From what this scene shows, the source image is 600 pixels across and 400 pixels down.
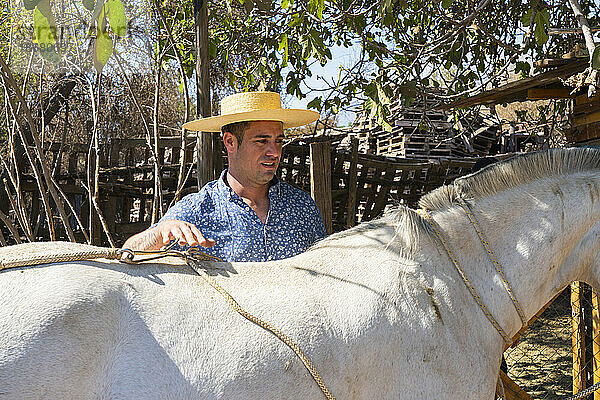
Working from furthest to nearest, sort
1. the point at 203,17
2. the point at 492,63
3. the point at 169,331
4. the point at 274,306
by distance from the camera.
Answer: the point at 492,63 → the point at 203,17 → the point at 274,306 → the point at 169,331

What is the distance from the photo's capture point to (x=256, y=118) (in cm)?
263

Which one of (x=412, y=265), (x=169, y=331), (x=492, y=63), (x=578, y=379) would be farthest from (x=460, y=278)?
(x=492, y=63)

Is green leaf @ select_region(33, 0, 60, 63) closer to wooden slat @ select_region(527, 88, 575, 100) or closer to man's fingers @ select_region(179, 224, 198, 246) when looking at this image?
man's fingers @ select_region(179, 224, 198, 246)

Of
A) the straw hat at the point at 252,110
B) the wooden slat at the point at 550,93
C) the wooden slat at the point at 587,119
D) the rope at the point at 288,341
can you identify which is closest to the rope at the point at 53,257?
the rope at the point at 288,341

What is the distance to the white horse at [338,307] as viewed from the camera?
1.42 meters

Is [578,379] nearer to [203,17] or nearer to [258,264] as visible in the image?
[258,264]

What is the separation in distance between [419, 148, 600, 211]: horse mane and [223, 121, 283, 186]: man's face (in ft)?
2.81

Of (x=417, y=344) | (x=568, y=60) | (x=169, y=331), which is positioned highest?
(x=568, y=60)

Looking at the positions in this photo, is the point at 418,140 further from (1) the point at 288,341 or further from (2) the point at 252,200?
(1) the point at 288,341

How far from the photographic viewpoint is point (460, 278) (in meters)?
1.91

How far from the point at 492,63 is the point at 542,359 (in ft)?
11.6

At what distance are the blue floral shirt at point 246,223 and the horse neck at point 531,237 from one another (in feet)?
2.67

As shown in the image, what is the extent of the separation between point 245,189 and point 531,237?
1.35m

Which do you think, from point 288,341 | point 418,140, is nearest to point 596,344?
point 288,341
